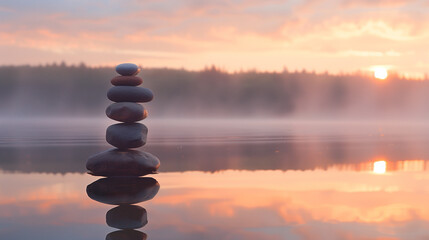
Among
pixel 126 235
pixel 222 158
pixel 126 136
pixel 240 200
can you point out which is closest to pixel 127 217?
pixel 126 235

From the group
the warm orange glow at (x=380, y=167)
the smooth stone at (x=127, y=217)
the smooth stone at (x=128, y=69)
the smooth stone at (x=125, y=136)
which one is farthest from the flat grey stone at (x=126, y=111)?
the warm orange glow at (x=380, y=167)

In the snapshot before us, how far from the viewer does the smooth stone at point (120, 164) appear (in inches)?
607

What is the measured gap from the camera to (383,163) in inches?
769

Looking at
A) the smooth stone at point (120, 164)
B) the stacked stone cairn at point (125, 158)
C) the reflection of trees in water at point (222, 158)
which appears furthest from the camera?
the reflection of trees in water at point (222, 158)

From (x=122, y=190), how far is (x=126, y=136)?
366 centimetres

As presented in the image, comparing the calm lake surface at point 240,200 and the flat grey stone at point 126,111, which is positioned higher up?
→ the flat grey stone at point 126,111

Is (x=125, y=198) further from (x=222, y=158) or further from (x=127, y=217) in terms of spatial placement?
(x=222, y=158)

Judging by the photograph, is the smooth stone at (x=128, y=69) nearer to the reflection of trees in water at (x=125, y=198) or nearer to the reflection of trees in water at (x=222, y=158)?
the reflection of trees in water at (x=222, y=158)

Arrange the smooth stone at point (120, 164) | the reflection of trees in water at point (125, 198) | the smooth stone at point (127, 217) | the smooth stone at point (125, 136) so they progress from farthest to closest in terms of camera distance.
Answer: the smooth stone at point (125, 136)
the smooth stone at point (120, 164)
the smooth stone at point (127, 217)
the reflection of trees in water at point (125, 198)

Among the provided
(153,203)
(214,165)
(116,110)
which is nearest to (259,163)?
(214,165)

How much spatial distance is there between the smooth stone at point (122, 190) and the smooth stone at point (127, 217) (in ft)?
2.42

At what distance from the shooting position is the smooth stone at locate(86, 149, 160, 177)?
15.4 m

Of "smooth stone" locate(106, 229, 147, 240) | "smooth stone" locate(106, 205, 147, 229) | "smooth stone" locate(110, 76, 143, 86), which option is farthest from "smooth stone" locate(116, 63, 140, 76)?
"smooth stone" locate(106, 229, 147, 240)

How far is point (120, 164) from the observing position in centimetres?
1539
